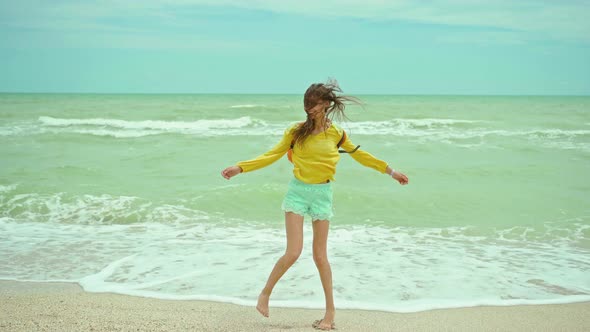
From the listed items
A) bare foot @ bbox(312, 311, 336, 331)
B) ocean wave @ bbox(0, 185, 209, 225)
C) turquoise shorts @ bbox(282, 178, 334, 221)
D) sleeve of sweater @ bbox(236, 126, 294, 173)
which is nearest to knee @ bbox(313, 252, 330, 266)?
turquoise shorts @ bbox(282, 178, 334, 221)

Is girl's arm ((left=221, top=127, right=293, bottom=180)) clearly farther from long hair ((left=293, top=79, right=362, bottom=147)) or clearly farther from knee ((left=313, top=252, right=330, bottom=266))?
knee ((left=313, top=252, right=330, bottom=266))

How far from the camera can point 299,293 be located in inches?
202

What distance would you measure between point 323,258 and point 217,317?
106cm

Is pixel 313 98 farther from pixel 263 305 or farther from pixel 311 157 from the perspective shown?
pixel 263 305

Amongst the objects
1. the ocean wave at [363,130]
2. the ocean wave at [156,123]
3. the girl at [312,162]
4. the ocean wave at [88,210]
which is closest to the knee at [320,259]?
the girl at [312,162]

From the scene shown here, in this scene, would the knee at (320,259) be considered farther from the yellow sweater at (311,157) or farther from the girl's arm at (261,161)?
the girl's arm at (261,161)

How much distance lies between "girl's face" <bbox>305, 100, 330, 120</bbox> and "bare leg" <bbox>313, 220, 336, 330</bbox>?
731 millimetres

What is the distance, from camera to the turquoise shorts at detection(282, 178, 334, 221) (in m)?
3.84

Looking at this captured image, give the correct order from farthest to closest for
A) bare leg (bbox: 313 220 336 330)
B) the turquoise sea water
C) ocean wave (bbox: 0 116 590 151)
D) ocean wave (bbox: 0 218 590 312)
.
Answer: ocean wave (bbox: 0 116 590 151) → the turquoise sea water → ocean wave (bbox: 0 218 590 312) → bare leg (bbox: 313 220 336 330)

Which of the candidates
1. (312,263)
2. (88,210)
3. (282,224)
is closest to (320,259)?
(312,263)

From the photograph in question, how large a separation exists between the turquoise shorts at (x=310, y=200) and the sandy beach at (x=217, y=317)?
0.91 metres

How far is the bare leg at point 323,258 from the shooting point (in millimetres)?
3895

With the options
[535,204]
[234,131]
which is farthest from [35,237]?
[234,131]

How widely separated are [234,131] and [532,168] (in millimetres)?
13387
